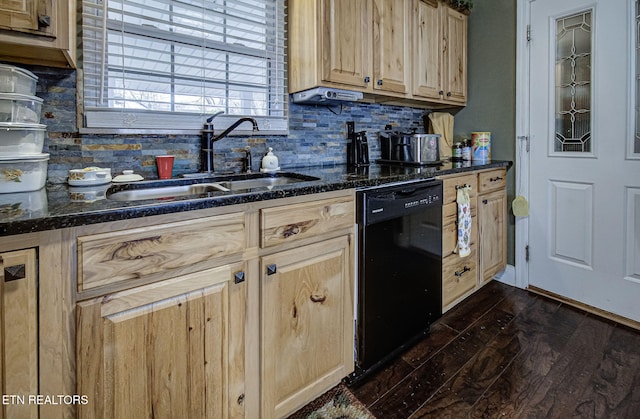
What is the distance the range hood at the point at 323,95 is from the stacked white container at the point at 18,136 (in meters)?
1.21

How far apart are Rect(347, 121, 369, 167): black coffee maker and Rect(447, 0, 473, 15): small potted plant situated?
126 cm

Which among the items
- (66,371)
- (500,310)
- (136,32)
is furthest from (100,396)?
(500,310)

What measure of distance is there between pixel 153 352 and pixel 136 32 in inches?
54.9

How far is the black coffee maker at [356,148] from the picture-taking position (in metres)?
2.29

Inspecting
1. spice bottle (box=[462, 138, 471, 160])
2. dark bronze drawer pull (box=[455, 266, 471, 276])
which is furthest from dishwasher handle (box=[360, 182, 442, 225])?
spice bottle (box=[462, 138, 471, 160])

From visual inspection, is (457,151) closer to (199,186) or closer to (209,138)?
(209,138)

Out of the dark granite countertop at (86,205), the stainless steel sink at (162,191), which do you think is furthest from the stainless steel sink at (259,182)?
the dark granite countertop at (86,205)

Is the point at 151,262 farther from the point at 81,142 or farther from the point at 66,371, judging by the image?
the point at 81,142

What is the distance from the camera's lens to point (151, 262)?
0.94 meters

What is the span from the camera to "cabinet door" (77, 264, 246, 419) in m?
0.88

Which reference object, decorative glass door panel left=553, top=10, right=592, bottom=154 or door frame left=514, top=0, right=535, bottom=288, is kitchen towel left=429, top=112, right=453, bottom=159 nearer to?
door frame left=514, top=0, right=535, bottom=288

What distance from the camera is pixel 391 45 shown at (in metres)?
2.15

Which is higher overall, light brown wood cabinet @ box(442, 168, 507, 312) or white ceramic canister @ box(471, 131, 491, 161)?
white ceramic canister @ box(471, 131, 491, 161)

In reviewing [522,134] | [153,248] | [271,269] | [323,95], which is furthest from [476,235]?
[153,248]
